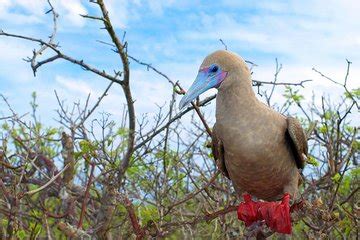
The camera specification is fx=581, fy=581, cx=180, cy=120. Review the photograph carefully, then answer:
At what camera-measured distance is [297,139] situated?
347 cm

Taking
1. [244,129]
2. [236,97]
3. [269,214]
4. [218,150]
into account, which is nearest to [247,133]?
[244,129]

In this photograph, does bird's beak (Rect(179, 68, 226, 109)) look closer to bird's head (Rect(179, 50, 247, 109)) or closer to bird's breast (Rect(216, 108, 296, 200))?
bird's head (Rect(179, 50, 247, 109))

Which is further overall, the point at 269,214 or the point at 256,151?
the point at 256,151

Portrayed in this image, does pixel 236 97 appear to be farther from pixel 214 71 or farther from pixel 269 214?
pixel 269 214

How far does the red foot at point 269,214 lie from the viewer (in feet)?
10.2

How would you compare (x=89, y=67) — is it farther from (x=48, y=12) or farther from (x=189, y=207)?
(x=189, y=207)

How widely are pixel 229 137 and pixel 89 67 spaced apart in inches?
45.0

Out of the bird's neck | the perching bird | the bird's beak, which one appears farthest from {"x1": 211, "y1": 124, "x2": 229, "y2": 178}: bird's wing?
the bird's beak

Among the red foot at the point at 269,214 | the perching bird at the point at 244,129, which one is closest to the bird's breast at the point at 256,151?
the perching bird at the point at 244,129

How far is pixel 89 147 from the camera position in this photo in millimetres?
3633

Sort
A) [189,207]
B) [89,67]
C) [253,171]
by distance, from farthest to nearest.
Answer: [189,207]
[89,67]
[253,171]

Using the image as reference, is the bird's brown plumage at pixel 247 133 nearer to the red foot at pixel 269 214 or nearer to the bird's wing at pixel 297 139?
the bird's wing at pixel 297 139

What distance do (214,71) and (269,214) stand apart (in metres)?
0.85

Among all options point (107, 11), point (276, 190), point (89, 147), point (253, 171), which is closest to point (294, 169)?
point (276, 190)
